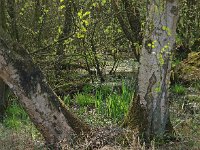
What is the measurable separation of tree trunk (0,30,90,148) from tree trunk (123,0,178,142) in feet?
2.87

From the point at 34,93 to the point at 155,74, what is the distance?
1.43 m

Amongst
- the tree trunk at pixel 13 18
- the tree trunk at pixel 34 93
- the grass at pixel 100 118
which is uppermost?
the tree trunk at pixel 13 18

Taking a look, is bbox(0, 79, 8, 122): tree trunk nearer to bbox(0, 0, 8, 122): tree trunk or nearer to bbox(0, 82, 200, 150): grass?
bbox(0, 0, 8, 122): tree trunk

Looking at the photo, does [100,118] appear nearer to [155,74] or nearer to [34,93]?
[155,74]

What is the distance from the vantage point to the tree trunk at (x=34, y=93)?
16.2ft

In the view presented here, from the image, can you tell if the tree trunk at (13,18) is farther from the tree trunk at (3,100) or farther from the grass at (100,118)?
the grass at (100,118)

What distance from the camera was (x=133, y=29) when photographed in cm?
936

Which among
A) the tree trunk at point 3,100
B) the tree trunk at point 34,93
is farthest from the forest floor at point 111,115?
the tree trunk at point 34,93

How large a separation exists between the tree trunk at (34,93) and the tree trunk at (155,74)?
0.87 metres

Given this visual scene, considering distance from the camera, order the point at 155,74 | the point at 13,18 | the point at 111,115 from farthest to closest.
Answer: the point at 13,18
the point at 111,115
the point at 155,74

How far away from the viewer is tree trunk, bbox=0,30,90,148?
4.94 meters

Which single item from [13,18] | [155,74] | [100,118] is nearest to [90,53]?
[13,18]

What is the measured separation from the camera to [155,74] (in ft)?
17.5

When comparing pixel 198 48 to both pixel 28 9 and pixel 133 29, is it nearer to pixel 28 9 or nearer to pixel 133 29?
pixel 133 29
